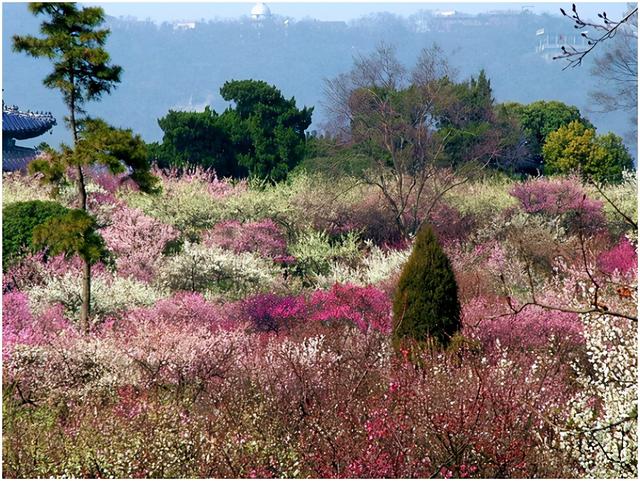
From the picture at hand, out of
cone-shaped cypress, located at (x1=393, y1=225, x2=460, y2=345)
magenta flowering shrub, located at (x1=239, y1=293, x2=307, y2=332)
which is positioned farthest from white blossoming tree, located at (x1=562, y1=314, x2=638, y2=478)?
magenta flowering shrub, located at (x1=239, y1=293, x2=307, y2=332)

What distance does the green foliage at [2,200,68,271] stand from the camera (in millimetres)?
16062

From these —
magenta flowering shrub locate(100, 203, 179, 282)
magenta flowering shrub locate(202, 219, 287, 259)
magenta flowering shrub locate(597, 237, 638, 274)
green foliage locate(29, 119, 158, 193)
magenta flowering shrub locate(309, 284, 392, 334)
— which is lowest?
magenta flowering shrub locate(202, 219, 287, 259)

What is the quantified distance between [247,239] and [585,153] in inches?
652

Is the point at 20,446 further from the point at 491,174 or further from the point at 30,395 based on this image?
the point at 491,174

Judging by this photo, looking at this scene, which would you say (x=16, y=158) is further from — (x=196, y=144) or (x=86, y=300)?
(x=86, y=300)

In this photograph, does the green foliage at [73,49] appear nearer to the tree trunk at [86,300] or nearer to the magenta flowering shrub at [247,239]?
the tree trunk at [86,300]

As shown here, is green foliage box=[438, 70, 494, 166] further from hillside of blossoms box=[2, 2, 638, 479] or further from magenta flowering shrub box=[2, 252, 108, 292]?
magenta flowering shrub box=[2, 252, 108, 292]

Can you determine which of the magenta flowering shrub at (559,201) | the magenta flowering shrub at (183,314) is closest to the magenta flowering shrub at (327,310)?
the magenta flowering shrub at (183,314)

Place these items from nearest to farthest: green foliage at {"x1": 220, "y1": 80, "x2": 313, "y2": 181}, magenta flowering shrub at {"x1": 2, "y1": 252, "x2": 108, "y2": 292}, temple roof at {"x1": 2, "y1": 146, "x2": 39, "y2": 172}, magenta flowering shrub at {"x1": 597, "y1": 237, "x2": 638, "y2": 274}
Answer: magenta flowering shrub at {"x1": 2, "y1": 252, "x2": 108, "y2": 292}, magenta flowering shrub at {"x1": 597, "y1": 237, "x2": 638, "y2": 274}, green foliage at {"x1": 220, "y1": 80, "x2": 313, "y2": 181}, temple roof at {"x1": 2, "y1": 146, "x2": 39, "y2": 172}

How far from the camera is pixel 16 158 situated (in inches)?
1390

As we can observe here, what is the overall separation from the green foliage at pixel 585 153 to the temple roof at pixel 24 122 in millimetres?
15678

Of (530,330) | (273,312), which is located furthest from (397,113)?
(530,330)

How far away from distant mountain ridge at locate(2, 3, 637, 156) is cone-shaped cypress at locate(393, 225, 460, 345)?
11804 centimetres

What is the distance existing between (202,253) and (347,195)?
26.1 ft
